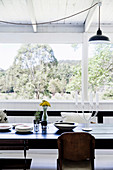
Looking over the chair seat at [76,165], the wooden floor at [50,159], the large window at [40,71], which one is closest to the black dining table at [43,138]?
the chair seat at [76,165]

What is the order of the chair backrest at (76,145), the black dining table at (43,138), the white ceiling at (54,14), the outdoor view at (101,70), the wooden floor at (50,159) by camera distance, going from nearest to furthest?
the chair backrest at (76,145) < the black dining table at (43,138) < the wooden floor at (50,159) < the white ceiling at (54,14) < the outdoor view at (101,70)

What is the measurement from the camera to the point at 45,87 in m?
5.61

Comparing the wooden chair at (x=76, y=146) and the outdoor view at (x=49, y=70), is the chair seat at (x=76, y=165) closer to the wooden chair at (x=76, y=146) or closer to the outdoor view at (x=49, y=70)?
the wooden chair at (x=76, y=146)

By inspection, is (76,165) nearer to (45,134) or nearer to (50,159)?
(45,134)


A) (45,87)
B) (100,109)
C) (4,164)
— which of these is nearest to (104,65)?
(100,109)

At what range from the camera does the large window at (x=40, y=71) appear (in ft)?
18.3

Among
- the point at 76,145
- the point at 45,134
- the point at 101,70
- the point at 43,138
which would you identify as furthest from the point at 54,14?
the point at 76,145

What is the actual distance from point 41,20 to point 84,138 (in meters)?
3.37

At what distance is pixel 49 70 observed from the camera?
222 inches

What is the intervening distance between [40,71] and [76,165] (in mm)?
3260

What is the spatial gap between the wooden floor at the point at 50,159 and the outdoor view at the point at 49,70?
4.97ft

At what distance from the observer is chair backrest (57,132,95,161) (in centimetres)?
251

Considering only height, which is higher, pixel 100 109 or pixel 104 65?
pixel 104 65

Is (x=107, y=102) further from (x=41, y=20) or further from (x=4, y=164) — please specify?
(x=4, y=164)
